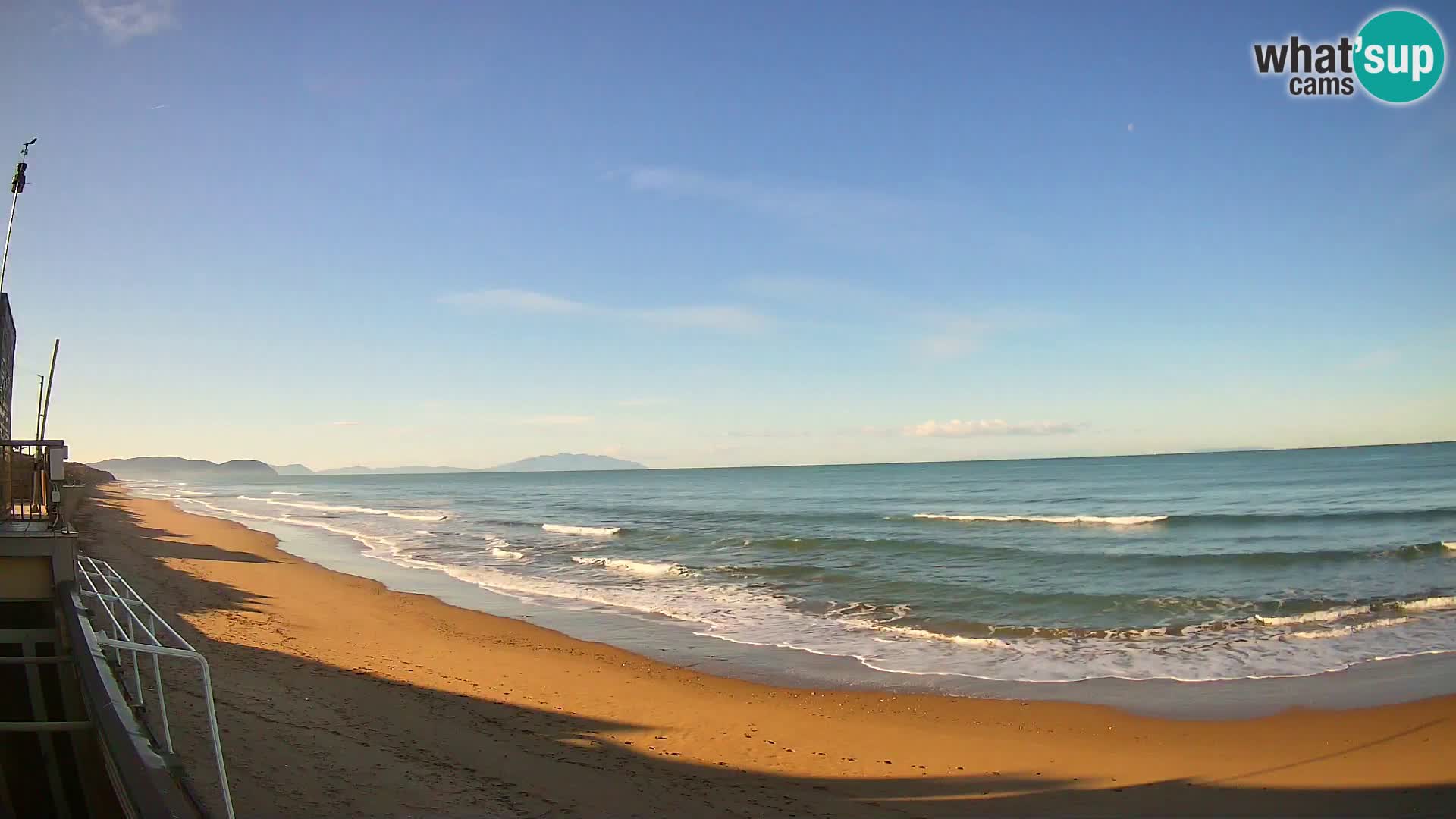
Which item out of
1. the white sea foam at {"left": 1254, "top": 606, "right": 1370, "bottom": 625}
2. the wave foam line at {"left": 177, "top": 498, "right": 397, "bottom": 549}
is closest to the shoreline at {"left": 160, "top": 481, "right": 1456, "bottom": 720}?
the white sea foam at {"left": 1254, "top": 606, "right": 1370, "bottom": 625}

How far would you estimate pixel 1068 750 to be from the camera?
311 inches

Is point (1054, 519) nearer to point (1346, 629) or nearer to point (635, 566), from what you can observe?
point (635, 566)

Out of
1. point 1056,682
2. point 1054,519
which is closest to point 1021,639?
point 1056,682

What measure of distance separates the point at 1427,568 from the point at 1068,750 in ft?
53.7

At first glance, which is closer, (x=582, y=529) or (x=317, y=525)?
(x=582, y=529)

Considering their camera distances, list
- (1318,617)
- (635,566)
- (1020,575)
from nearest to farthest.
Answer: (1318,617), (1020,575), (635,566)

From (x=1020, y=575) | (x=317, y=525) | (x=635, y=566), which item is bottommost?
(x=317, y=525)

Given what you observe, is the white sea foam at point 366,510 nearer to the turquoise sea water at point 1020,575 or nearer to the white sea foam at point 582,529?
the turquoise sea water at point 1020,575

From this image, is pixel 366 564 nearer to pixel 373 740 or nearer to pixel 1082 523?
pixel 373 740

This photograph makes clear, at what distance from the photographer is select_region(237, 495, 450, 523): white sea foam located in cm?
4300

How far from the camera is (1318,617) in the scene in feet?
45.6

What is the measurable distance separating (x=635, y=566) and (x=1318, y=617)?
51.1 feet

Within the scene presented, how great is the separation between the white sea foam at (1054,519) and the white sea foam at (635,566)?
16094mm

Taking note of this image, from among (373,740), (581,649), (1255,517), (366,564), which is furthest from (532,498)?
(373,740)
